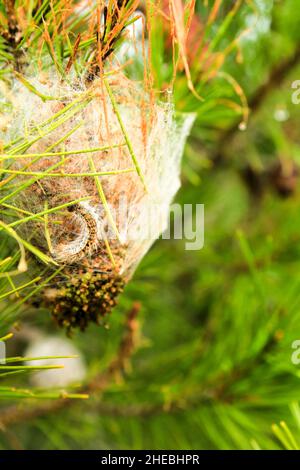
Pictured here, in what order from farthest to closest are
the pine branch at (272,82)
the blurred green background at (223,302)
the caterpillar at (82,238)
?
the pine branch at (272,82) < the blurred green background at (223,302) < the caterpillar at (82,238)

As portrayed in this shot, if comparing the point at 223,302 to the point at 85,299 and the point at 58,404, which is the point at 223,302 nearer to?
the point at 58,404

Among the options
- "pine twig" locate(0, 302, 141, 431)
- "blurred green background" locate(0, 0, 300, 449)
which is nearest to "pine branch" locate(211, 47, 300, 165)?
"blurred green background" locate(0, 0, 300, 449)

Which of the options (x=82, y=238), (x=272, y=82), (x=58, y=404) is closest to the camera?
(x=82, y=238)

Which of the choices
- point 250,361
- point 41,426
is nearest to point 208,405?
point 250,361

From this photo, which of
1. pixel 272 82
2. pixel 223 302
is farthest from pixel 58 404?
pixel 272 82

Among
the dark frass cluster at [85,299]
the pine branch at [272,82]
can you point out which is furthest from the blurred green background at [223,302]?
the dark frass cluster at [85,299]

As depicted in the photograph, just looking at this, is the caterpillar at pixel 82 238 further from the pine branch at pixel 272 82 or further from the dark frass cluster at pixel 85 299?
the pine branch at pixel 272 82

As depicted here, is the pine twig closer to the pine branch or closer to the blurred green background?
the blurred green background
